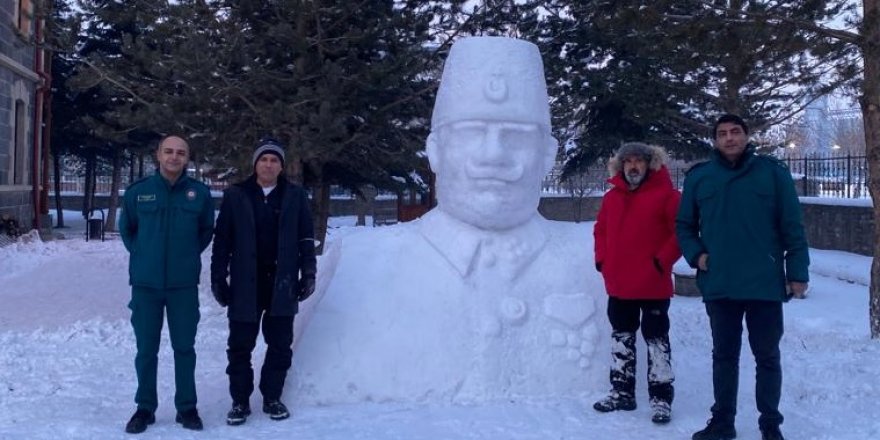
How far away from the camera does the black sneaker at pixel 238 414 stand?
4550mm

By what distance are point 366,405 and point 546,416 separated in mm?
1068

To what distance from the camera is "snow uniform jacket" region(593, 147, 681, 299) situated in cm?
464

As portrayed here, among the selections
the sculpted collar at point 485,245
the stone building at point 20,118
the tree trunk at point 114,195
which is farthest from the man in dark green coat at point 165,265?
the tree trunk at point 114,195

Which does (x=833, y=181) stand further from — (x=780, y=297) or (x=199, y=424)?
(x=199, y=424)

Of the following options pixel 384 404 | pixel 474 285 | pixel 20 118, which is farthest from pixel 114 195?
pixel 384 404

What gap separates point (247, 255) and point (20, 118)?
14604 mm

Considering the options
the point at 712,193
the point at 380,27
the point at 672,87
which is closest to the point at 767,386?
the point at 712,193

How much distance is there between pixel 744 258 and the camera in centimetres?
414

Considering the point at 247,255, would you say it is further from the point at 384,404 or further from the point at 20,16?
the point at 20,16

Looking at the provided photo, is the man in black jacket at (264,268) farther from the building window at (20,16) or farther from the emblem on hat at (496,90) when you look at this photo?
the building window at (20,16)

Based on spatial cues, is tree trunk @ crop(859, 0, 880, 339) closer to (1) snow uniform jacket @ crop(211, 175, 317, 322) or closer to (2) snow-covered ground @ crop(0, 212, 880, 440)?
(2) snow-covered ground @ crop(0, 212, 880, 440)

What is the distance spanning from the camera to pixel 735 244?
4.17m

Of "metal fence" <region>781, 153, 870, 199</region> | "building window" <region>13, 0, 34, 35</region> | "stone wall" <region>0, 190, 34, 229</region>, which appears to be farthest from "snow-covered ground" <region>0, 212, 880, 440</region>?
"building window" <region>13, 0, 34, 35</region>

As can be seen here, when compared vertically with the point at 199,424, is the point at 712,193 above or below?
above
